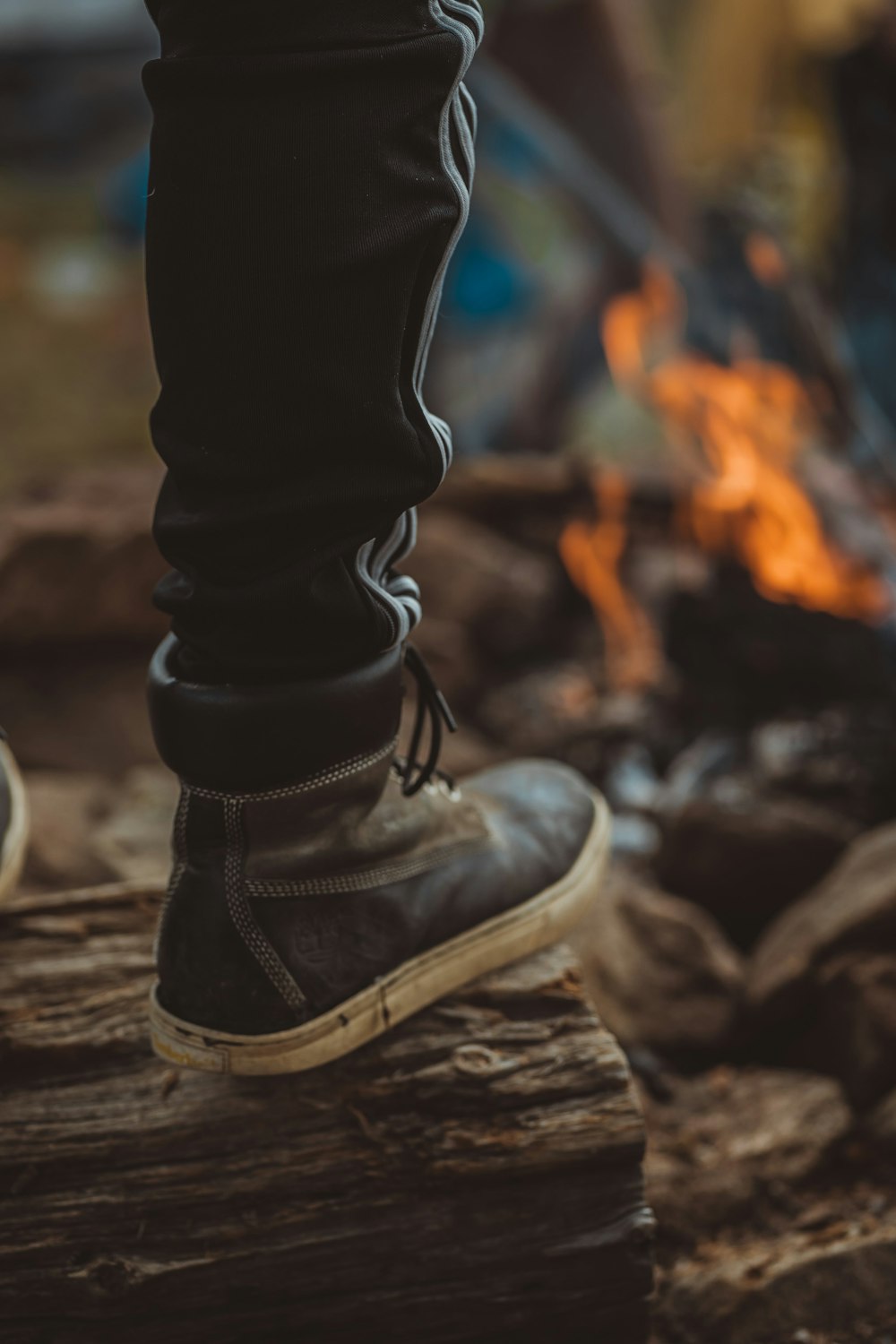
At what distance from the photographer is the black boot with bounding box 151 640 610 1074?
1.22 m

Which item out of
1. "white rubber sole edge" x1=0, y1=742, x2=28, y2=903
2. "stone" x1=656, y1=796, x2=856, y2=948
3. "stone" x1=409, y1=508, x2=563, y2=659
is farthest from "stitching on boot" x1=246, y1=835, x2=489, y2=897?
"stone" x1=409, y1=508, x2=563, y2=659

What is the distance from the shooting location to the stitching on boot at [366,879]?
126 cm

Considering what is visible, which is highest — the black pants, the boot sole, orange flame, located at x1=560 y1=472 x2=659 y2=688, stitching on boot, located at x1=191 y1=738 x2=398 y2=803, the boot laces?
the black pants

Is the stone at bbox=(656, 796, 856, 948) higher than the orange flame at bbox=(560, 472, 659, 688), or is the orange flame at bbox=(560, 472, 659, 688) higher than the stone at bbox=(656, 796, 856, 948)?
the stone at bbox=(656, 796, 856, 948)

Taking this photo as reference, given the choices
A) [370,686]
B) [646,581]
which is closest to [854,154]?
[646,581]

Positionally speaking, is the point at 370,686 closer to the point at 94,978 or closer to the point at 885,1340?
the point at 94,978

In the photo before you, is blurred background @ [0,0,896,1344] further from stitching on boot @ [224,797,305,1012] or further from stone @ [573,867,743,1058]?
stitching on boot @ [224,797,305,1012]

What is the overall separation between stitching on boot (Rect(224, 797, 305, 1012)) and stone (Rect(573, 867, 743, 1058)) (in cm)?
88

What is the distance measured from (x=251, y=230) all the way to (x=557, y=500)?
285 centimetres

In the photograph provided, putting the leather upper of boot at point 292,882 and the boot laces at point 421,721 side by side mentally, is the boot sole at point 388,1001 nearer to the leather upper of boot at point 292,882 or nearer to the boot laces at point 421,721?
the leather upper of boot at point 292,882

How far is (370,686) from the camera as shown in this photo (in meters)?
1.25

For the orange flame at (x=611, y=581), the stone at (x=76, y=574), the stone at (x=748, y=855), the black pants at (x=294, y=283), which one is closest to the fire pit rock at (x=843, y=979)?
the stone at (x=748, y=855)

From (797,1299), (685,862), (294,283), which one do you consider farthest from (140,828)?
(294,283)

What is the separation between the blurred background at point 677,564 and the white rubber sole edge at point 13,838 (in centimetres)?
25
